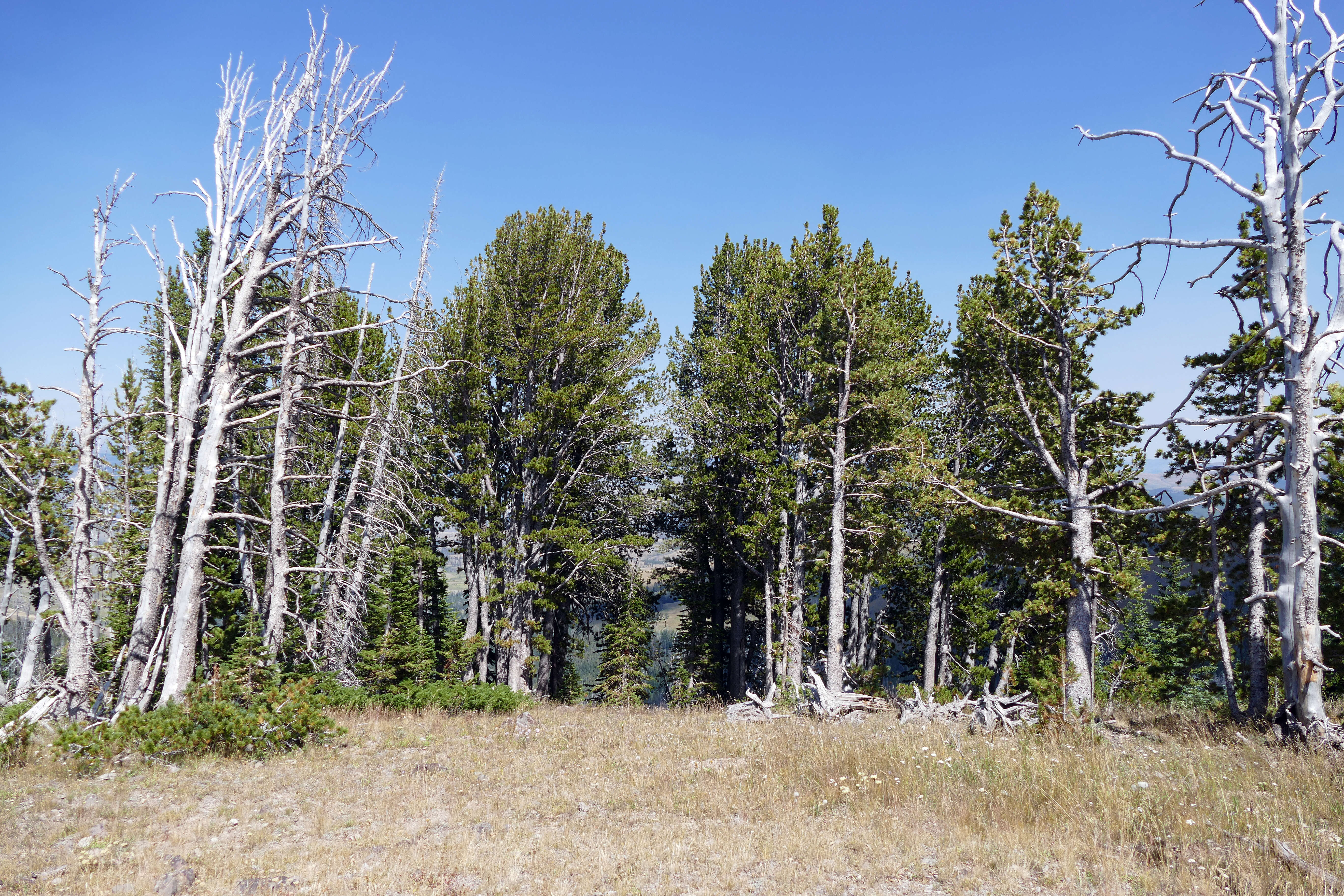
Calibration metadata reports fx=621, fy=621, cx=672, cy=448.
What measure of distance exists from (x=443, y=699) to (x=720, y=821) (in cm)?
1052

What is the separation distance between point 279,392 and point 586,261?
12.0m

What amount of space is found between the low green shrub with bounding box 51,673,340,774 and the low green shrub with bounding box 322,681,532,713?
3636mm

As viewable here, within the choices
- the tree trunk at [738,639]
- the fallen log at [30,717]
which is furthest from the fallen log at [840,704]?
the fallen log at [30,717]

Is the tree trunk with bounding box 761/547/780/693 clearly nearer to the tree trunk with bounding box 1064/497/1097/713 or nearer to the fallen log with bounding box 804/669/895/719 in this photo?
the fallen log with bounding box 804/669/895/719

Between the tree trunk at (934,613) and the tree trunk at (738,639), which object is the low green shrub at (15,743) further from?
the tree trunk at (934,613)

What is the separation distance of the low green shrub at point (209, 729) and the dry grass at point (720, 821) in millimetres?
306

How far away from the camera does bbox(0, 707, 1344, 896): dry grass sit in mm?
5367

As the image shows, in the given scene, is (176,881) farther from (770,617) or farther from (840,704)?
(770,617)

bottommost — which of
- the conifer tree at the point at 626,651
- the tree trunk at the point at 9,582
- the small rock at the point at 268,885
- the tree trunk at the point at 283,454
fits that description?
the conifer tree at the point at 626,651

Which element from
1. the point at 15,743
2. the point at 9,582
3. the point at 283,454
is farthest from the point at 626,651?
the point at 9,582

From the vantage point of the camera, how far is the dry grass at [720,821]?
5367 mm

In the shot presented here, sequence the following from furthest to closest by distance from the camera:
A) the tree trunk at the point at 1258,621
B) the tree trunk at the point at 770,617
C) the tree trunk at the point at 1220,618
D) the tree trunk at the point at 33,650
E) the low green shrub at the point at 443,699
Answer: the tree trunk at the point at 770,617, the tree trunk at the point at 33,650, the low green shrub at the point at 443,699, the tree trunk at the point at 1220,618, the tree trunk at the point at 1258,621

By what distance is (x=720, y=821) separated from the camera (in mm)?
7035

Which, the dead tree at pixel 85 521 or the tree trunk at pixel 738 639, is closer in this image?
the dead tree at pixel 85 521
